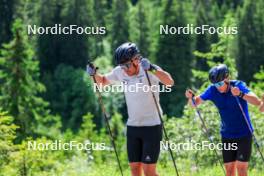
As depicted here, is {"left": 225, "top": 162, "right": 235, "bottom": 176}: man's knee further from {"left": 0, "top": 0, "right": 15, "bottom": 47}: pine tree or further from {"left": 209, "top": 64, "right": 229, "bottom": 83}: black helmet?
{"left": 0, "top": 0, "right": 15, "bottom": 47}: pine tree

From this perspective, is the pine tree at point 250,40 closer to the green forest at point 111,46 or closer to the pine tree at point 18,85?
the green forest at point 111,46

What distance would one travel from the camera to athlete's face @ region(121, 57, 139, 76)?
29.6 ft

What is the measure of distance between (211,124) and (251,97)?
14.8 m

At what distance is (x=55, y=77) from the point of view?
96500 mm

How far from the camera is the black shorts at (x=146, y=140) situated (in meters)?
9.07

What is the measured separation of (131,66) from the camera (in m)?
9.05

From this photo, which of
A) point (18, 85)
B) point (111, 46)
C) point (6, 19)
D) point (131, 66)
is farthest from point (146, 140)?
point (111, 46)

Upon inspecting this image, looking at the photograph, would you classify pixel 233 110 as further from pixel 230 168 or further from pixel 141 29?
pixel 141 29

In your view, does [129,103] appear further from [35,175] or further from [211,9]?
[211,9]

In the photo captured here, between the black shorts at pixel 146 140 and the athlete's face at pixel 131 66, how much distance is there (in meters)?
0.65

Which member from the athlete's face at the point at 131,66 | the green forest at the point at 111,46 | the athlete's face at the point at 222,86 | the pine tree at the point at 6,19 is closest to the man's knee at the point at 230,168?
the athlete's face at the point at 222,86

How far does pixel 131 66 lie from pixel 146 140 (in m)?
0.88

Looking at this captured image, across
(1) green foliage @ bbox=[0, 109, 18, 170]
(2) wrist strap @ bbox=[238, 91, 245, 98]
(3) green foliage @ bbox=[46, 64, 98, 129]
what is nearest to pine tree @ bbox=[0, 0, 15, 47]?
(3) green foliage @ bbox=[46, 64, 98, 129]

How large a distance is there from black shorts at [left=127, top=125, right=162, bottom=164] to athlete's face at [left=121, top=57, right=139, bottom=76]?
650mm
